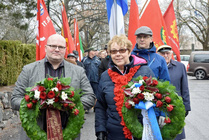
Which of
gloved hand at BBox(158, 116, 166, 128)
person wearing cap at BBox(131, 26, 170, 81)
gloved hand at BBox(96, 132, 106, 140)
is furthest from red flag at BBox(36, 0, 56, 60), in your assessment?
gloved hand at BBox(158, 116, 166, 128)

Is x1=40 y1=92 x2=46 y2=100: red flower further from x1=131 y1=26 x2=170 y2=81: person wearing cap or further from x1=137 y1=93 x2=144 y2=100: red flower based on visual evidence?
x1=131 y1=26 x2=170 y2=81: person wearing cap

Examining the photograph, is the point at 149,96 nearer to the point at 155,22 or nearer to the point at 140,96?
the point at 140,96

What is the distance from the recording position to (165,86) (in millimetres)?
2609

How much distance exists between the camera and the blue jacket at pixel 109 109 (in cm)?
284

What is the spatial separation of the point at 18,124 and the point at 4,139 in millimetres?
1421

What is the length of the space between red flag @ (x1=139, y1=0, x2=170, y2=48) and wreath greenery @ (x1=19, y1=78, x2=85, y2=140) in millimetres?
3865

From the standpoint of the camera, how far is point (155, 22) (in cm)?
606

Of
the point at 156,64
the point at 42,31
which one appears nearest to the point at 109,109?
the point at 156,64

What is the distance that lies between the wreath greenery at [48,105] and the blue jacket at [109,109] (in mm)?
406

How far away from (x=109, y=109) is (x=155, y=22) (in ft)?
12.1

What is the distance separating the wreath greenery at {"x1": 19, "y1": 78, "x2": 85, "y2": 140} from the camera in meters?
2.49

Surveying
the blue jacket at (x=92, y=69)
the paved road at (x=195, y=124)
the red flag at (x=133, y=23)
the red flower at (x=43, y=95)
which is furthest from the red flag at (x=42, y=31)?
the red flower at (x=43, y=95)

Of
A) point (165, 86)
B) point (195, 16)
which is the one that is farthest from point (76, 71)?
point (195, 16)

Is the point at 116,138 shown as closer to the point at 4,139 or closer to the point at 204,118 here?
the point at 4,139
